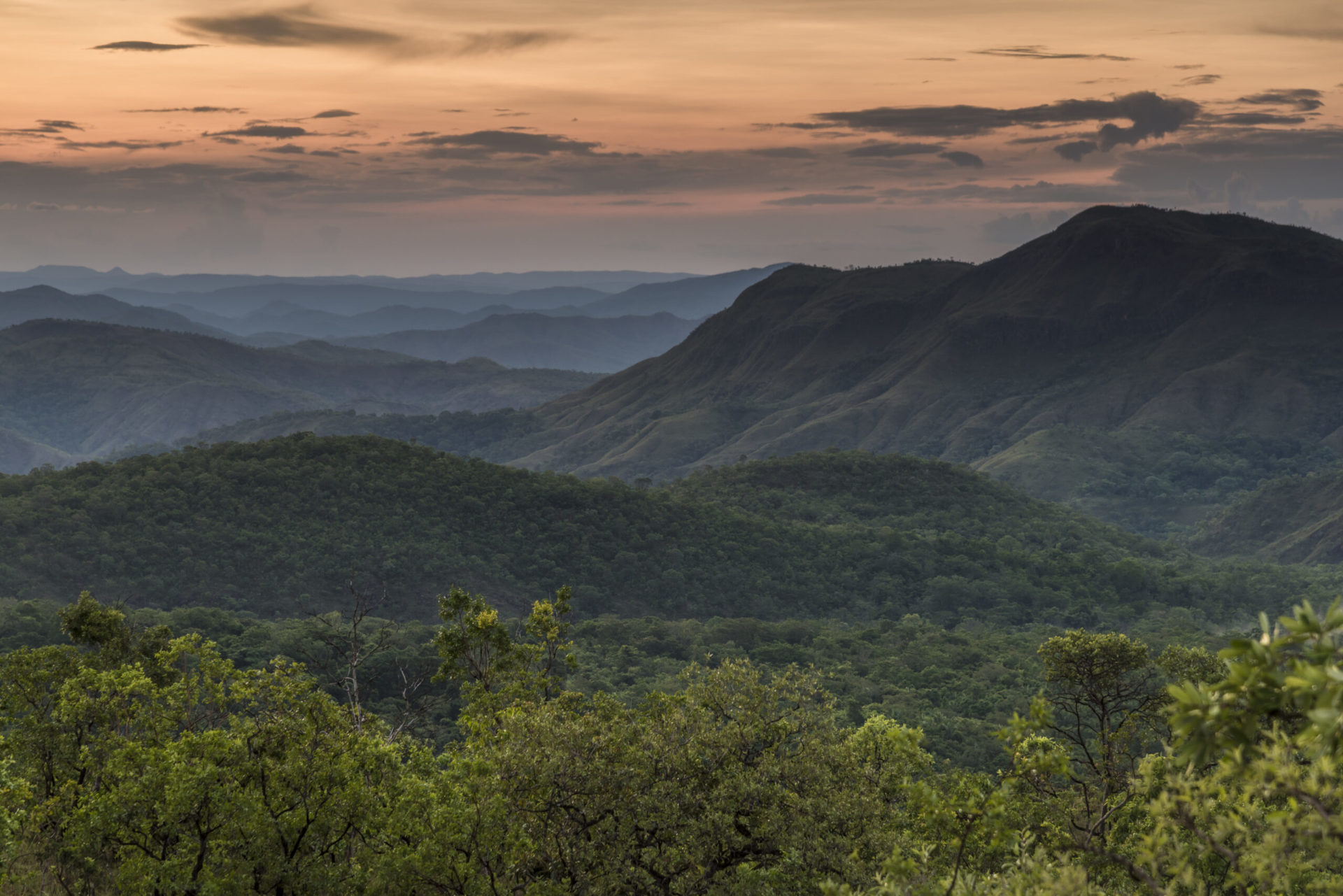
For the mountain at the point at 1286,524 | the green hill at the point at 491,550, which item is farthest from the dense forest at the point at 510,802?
the mountain at the point at 1286,524

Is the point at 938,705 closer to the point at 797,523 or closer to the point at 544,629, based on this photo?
the point at 544,629

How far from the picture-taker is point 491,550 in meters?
126

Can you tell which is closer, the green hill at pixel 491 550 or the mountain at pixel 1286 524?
the green hill at pixel 491 550

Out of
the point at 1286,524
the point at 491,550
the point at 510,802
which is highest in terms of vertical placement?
the point at 510,802

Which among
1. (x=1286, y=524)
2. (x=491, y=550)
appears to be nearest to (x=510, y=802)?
(x=491, y=550)

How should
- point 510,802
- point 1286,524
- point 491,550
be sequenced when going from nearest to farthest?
point 510,802 → point 491,550 → point 1286,524

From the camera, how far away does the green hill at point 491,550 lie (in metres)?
112

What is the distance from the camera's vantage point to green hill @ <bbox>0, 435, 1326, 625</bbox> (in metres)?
112

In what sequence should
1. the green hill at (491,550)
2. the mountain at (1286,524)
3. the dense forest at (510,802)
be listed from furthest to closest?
the mountain at (1286,524) → the green hill at (491,550) → the dense forest at (510,802)

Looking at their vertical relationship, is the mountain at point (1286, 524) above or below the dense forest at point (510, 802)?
below

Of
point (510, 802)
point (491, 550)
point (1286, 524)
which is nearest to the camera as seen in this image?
point (510, 802)

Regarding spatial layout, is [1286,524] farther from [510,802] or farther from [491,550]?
[510,802]

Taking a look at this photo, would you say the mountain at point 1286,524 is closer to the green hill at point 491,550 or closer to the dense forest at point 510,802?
the green hill at point 491,550

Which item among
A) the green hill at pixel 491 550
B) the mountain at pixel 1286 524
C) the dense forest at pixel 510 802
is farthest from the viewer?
the mountain at pixel 1286 524
